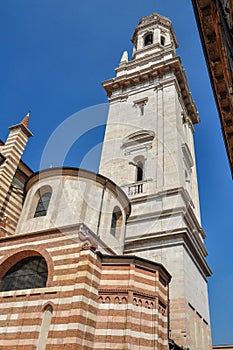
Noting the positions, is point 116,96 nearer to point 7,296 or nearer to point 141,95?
point 141,95

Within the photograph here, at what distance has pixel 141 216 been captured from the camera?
19.1 meters

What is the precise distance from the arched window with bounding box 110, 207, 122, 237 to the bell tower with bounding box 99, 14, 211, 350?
2.47m

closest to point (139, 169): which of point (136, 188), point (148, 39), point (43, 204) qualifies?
point (136, 188)

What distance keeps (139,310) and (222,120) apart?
23.7 ft

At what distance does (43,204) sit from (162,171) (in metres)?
9.06

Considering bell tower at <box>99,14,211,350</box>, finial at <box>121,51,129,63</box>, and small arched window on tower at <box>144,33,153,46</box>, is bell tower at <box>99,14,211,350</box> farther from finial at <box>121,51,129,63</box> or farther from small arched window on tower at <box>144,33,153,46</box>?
small arched window on tower at <box>144,33,153,46</box>

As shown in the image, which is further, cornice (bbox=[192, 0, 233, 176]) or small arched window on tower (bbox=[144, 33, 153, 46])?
small arched window on tower (bbox=[144, 33, 153, 46])

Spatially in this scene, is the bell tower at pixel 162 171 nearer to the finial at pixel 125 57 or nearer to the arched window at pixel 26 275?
the finial at pixel 125 57

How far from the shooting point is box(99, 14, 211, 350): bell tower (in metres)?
16.5

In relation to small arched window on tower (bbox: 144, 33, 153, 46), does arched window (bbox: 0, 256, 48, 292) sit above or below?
below

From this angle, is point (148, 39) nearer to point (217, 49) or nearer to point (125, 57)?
point (125, 57)

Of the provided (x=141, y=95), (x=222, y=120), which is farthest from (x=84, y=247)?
(x=141, y=95)

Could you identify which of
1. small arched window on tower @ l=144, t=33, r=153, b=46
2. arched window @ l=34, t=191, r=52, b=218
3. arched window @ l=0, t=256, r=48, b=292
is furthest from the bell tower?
arched window @ l=0, t=256, r=48, b=292

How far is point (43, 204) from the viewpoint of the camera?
15.2 meters
